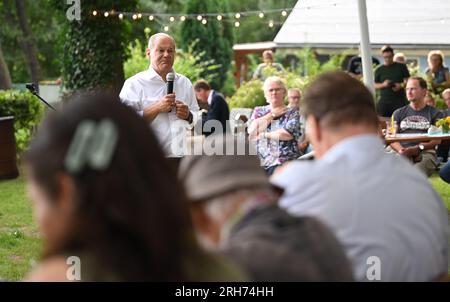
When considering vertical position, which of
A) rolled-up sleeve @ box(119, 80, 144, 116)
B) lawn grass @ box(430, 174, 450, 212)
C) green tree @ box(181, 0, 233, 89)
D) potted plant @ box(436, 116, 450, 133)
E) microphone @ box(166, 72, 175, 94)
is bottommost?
lawn grass @ box(430, 174, 450, 212)

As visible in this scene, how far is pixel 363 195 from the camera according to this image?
306 centimetres

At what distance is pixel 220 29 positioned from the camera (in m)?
39.7

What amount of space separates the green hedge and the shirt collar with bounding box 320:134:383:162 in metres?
12.7

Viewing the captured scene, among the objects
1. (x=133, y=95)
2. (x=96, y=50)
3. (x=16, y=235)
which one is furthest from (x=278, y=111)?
(x=96, y=50)

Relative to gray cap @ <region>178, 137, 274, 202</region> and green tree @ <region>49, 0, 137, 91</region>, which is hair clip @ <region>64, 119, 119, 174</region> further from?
green tree @ <region>49, 0, 137, 91</region>

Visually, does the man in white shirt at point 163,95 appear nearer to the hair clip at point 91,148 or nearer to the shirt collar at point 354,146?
the shirt collar at point 354,146

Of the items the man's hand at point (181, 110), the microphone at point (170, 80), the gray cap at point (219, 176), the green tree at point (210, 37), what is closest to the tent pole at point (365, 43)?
the man's hand at point (181, 110)

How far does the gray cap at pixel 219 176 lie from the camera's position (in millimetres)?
2578

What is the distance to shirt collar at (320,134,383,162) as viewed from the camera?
319cm

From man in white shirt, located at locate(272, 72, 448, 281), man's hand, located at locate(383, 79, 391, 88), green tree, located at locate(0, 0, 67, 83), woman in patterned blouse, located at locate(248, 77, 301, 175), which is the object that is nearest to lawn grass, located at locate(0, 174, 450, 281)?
man's hand, located at locate(383, 79, 391, 88)

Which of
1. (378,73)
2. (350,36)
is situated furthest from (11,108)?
(350,36)

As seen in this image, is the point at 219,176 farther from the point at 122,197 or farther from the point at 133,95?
the point at 133,95
